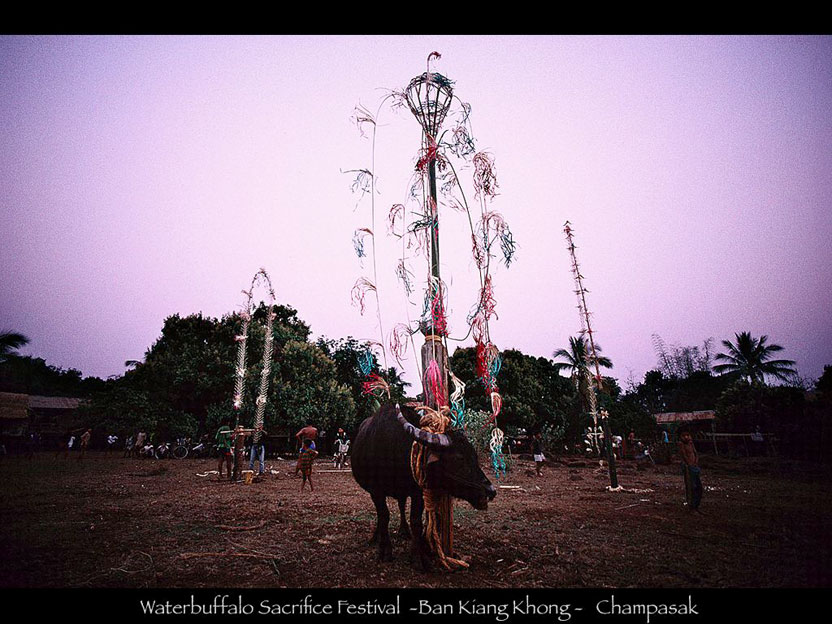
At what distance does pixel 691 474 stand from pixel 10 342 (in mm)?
37796

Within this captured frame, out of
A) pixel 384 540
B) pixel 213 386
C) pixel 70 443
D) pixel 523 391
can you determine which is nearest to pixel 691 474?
pixel 384 540

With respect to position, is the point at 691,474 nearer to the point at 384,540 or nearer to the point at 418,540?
the point at 418,540

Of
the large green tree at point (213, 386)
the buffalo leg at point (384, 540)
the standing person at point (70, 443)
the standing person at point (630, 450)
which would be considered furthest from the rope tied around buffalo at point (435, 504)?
the standing person at point (70, 443)

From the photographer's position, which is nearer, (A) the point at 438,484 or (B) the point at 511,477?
(A) the point at 438,484

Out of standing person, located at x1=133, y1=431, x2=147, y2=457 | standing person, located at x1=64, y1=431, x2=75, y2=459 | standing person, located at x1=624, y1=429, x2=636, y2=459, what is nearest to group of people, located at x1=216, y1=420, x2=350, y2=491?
standing person, located at x1=133, y1=431, x2=147, y2=457

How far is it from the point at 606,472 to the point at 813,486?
6661 millimetres

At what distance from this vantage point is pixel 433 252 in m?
5.69

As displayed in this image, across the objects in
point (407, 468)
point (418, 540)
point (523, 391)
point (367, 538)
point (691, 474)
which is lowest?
point (367, 538)

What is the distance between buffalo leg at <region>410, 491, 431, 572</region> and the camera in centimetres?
463

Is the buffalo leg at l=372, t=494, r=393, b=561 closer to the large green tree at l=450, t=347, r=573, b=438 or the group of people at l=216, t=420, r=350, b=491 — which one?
the group of people at l=216, t=420, r=350, b=491

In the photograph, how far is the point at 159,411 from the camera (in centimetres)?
2462

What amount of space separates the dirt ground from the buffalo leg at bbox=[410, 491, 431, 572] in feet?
0.50

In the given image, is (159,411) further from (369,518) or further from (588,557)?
(588,557)
